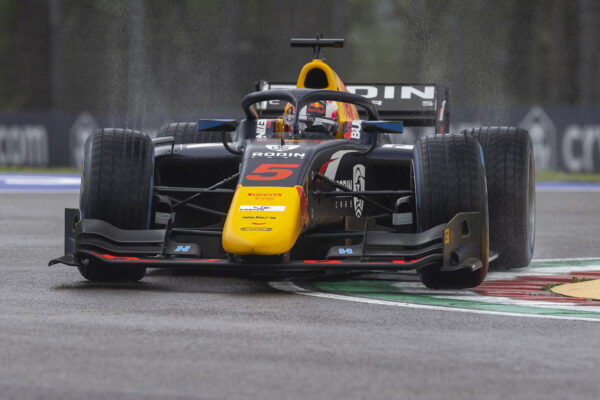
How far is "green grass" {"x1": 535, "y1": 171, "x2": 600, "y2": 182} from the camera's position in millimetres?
Result: 24328

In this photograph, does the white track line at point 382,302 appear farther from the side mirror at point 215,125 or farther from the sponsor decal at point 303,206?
the side mirror at point 215,125

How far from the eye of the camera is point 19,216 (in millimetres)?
15695

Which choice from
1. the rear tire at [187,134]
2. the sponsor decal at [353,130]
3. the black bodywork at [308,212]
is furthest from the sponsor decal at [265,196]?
the rear tire at [187,134]

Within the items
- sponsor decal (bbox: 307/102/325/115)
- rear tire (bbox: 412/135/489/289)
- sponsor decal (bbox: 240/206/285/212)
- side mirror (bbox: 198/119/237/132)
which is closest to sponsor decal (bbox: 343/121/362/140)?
sponsor decal (bbox: 307/102/325/115)

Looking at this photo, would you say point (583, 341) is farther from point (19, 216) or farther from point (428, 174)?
point (19, 216)

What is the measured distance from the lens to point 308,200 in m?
8.39

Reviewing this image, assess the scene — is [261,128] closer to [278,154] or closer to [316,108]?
[316,108]

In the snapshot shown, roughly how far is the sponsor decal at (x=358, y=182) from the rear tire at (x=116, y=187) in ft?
4.99

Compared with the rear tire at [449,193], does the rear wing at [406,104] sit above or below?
above

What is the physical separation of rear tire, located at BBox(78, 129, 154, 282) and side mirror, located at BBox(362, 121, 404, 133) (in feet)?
5.15

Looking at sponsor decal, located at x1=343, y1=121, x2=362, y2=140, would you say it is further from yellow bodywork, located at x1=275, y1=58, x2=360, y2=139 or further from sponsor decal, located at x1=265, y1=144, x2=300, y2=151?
sponsor decal, located at x1=265, y1=144, x2=300, y2=151

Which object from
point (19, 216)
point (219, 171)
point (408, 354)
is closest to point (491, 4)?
point (19, 216)

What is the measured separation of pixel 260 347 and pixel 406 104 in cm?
648

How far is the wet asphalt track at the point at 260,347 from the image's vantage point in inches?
200
